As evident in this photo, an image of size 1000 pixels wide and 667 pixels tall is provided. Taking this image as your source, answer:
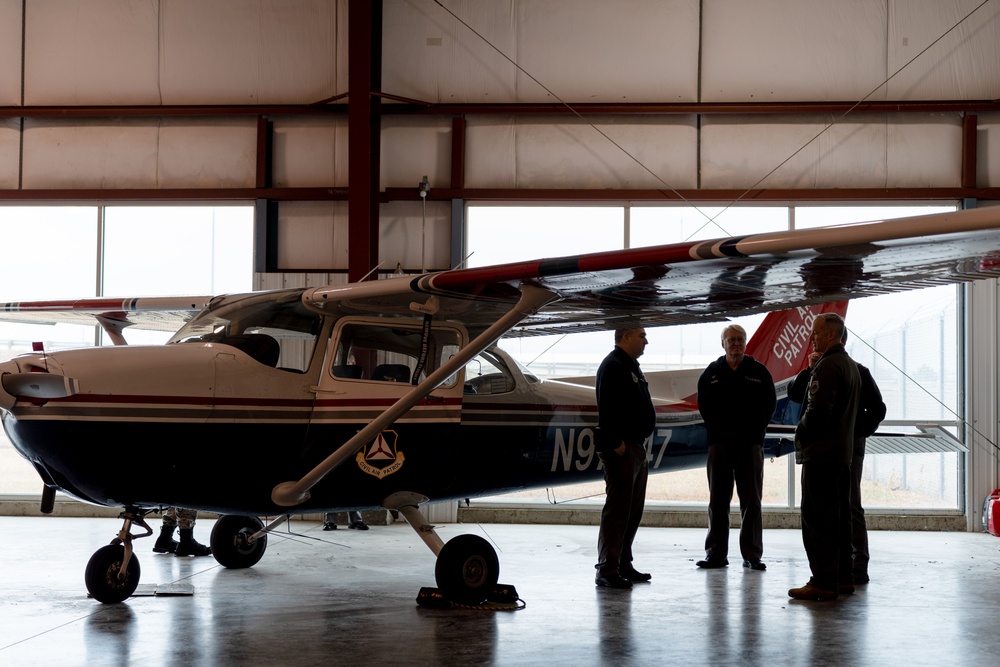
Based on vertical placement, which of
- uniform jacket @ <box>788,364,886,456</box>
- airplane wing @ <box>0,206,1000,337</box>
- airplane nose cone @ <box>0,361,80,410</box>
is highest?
airplane wing @ <box>0,206,1000,337</box>

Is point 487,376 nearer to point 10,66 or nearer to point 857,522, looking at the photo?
→ point 857,522

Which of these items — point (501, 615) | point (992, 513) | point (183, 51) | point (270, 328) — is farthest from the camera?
point (183, 51)

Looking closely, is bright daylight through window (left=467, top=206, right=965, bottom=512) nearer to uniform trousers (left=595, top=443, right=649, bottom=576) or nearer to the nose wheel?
uniform trousers (left=595, top=443, right=649, bottom=576)

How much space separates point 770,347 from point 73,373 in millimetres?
5866

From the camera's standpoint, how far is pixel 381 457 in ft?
19.3

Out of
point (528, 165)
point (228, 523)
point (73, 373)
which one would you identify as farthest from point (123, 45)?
point (73, 373)

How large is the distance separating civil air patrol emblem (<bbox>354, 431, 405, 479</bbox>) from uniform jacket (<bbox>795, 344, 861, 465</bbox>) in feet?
8.37

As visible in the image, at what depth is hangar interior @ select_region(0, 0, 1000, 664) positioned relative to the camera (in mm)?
10773

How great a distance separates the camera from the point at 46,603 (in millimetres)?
5688

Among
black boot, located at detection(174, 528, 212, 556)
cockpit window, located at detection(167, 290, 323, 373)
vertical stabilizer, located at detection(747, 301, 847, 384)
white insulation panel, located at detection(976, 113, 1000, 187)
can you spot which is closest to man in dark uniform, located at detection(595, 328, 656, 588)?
cockpit window, located at detection(167, 290, 323, 373)

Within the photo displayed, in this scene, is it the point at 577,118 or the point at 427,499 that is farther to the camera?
the point at 577,118

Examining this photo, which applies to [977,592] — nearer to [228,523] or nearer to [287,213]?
[228,523]

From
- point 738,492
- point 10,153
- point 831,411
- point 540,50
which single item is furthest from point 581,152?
point 10,153

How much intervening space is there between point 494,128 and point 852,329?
4806 millimetres
